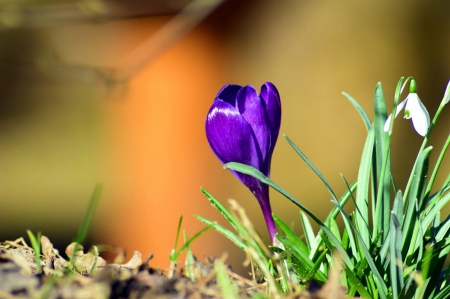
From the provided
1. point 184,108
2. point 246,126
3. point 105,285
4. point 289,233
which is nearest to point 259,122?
point 246,126

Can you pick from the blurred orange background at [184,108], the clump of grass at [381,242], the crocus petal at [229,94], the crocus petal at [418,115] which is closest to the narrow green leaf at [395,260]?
the clump of grass at [381,242]

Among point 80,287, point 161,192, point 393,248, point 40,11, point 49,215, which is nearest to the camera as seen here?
point 80,287

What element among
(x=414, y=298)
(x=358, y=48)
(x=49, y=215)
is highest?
(x=358, y=48)

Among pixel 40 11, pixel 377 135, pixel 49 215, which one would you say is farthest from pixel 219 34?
pixel 377 135

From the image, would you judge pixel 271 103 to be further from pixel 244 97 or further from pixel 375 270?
pixel 375 270

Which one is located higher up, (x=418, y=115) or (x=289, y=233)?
(x=418, y=115)

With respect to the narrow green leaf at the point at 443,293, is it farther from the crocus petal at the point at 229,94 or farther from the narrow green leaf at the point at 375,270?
the crocus petal at the point at 229,94

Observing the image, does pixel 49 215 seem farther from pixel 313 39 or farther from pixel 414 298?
pixel 414 298
